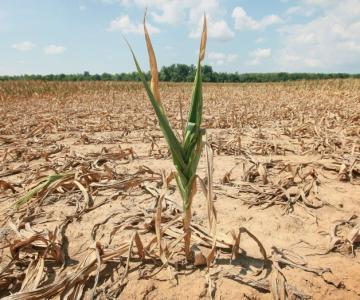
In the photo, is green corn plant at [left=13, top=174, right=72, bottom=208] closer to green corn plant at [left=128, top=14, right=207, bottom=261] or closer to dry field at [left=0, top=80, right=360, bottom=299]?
dry field at [left=0, top=80, right=360, bottom=299]

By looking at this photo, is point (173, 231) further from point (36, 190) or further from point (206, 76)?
point (206, 76)

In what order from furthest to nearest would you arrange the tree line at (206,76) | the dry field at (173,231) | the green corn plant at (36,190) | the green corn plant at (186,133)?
1. the tree line at (206,76)
2. the green corn plant at (36,190)
3. the dry field at (173,231)
4. the green corn plant at (186,133)

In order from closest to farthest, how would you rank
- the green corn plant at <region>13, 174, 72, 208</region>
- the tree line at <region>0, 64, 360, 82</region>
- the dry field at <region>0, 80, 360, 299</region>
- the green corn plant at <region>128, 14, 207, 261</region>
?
the green corn plant at <region>128, 14, 207, 261</region>
the dry field at <region>0, 80, 360, 299</region>
the green corn plant at <region>13, 174, 72, 208</region>
the tree line at <region>0, 64, 360, 82</region>

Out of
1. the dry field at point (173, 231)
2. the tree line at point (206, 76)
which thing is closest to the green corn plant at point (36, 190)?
the dry field at point (173, 231)

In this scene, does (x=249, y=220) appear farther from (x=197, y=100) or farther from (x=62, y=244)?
(x=62, y=244)

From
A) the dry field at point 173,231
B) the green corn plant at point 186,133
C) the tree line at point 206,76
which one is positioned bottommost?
the tree line at point 206,76

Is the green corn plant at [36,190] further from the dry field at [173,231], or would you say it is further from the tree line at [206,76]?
the tree line at [206,76]

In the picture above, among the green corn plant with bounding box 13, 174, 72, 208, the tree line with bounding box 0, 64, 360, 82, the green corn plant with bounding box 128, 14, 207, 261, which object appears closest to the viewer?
the green corn plant with bounding box 128, 14, 207, 261

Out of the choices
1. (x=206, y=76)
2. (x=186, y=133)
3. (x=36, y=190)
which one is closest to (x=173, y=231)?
(x=186, y=133)

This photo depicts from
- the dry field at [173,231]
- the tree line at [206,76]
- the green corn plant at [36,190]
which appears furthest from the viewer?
the tree line at [206,76]

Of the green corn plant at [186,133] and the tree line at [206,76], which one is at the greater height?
the green corn plant at [186,133]

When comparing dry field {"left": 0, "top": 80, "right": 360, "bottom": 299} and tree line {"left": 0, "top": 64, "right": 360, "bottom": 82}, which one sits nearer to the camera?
dry field {"left": 0, "top": 80, "right": 360, "bottom": 299}

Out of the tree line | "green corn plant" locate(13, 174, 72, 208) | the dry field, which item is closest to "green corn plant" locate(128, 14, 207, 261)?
the dry field

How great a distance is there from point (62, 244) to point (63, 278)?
1.38 ft
